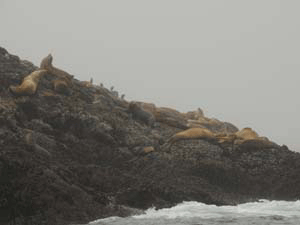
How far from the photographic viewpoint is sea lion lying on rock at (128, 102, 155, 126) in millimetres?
34188

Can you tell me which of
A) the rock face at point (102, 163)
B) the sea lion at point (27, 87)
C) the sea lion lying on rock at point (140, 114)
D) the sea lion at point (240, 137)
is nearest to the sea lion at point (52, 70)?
the rock face at point (102, 163)

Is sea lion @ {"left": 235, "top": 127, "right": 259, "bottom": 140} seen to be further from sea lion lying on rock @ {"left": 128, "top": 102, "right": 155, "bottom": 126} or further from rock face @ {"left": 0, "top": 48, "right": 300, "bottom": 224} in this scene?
sea lion lying on rock @ {"left": 128, "top": 102, "right": 155, "bottom": 126}

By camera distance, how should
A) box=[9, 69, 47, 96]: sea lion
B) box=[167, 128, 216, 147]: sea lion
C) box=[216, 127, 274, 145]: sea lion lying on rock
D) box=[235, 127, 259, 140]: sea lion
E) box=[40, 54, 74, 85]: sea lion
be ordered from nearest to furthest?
box=[9, 69, 47, 96]: sea lion, box=[216, 127, 274, 145]: sea lion lying on rock, box=[167, 128, 216, 147]: sea lion, box=[235, 127, 259, 140]: sea lion, box=[40, 54, 74, 85]: sea lion

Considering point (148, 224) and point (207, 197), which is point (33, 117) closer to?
point (207, 197)

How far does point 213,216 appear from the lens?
712 inches

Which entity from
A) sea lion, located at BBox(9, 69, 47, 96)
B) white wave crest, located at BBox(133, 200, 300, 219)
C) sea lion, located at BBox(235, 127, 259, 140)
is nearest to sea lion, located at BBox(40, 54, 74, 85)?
sea lion, located at BBox(9, 69, 47, 96)

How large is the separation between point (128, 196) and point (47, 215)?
16.1 feet

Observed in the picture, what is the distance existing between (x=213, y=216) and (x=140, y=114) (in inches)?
677

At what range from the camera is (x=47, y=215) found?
16.3 metres

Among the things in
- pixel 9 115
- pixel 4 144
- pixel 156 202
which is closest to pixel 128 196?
pixel 156 202

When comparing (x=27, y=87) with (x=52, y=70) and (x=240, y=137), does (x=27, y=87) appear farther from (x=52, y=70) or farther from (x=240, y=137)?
(x=240, y=137)

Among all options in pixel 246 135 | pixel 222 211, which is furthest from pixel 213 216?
pixel 246 135

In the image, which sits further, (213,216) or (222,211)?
(222,211)

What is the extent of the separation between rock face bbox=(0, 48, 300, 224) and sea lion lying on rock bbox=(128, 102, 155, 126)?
21.1 inches
